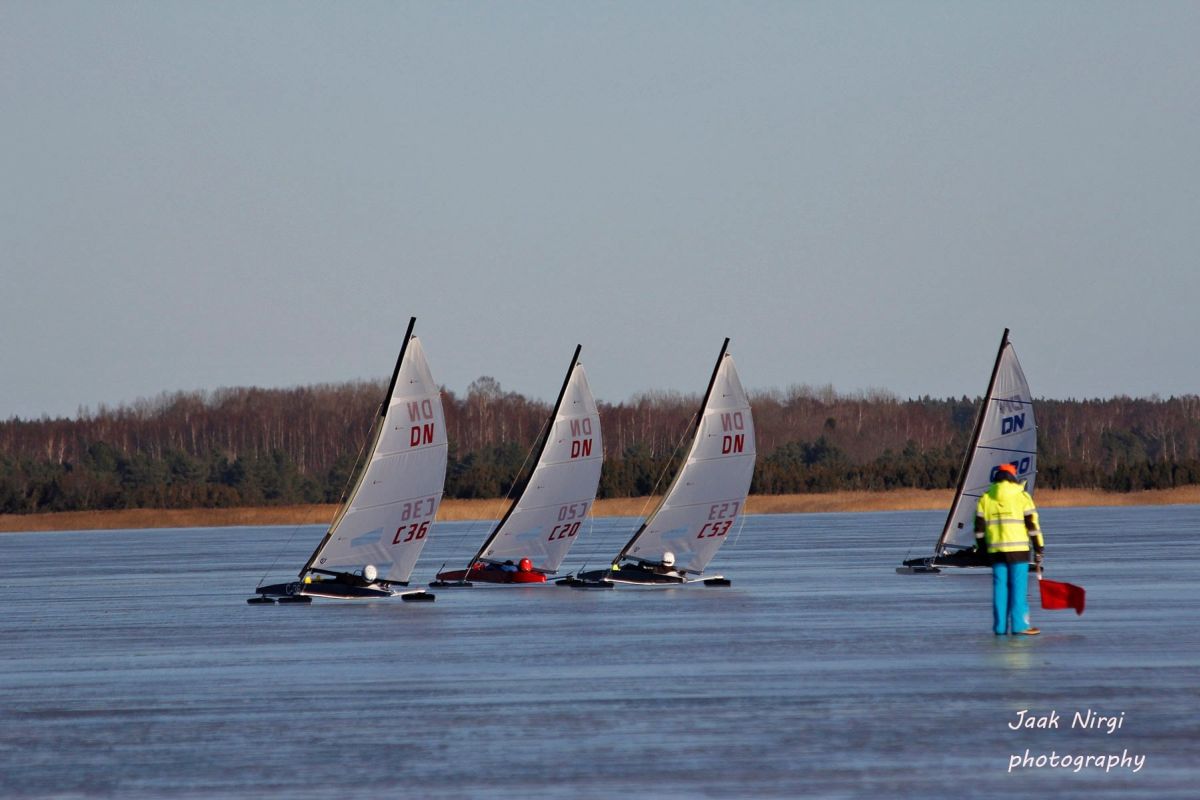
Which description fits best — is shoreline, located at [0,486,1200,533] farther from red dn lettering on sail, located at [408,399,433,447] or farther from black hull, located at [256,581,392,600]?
black hull, located at [256,581,392,600]

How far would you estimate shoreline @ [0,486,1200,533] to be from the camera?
98.6 metres

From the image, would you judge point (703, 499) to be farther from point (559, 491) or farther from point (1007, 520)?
point (1007, 520)

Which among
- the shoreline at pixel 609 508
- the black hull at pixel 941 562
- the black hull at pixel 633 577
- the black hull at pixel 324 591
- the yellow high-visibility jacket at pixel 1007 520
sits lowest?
the black hull at pixel 324 591

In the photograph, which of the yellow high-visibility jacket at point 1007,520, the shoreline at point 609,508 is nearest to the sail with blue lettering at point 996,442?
the yellow high-visibility jacket at point 1007,520

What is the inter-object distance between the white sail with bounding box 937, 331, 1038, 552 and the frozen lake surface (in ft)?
18.8

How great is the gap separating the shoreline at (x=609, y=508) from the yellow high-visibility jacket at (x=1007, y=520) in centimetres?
7565

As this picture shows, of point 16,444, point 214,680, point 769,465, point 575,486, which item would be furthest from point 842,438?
point 214,680

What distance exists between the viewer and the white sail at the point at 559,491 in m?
37.2

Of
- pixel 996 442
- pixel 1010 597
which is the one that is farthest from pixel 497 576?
pixel 1010 597

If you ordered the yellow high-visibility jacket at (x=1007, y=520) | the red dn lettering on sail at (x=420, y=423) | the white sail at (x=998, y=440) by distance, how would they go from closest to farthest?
the yellow high-visibility jacket at (x=1007, y=520), the red dn lettering on sail at (x=420, y=423), the white sail at (x=998, y=440)

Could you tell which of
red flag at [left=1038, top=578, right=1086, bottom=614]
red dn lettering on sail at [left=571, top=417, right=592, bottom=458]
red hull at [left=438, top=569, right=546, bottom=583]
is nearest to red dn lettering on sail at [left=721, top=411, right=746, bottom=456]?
red dn lettering on sail at [left=571, top=417, right=592, bottom=458]

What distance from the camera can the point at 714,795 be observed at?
11.5 m

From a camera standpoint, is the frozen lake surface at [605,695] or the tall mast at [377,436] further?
the tall mast at [377,436]

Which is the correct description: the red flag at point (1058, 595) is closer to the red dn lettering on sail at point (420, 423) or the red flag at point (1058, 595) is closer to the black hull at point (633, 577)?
the red dn lettering on sail at point (420, 423)
